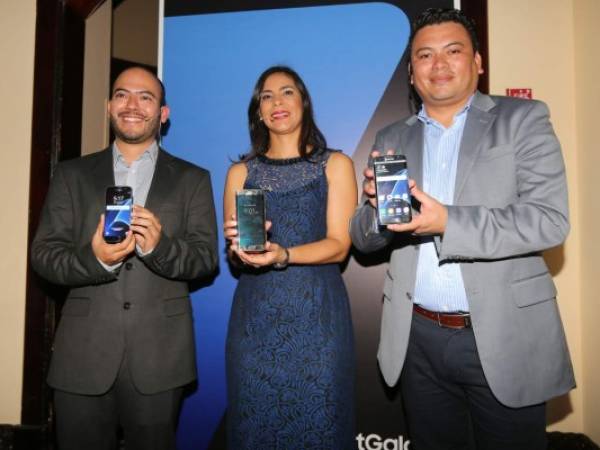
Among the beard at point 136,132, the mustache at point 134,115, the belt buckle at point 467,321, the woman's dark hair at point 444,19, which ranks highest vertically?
the woman's dark hair at point 444,19

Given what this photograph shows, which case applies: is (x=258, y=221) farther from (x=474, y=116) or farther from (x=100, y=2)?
(x=100, y=2)

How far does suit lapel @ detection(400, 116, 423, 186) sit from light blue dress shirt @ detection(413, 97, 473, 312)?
2 cm

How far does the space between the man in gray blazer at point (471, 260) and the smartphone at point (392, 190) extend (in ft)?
Result: 0.11

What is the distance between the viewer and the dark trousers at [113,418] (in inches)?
76.0

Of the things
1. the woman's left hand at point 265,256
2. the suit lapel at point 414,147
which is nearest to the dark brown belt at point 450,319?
the suit lapel at point 414,147

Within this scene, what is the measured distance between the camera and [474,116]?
1.79m

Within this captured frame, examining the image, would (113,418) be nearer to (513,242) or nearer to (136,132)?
(136,132)

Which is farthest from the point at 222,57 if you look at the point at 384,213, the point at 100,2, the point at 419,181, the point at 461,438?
the point at 461,438

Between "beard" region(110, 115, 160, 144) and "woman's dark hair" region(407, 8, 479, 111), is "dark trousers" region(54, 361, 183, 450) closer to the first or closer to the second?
"beard" region(110, 115, 160, 144)

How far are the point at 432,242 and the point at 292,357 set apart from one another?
2.62 ft

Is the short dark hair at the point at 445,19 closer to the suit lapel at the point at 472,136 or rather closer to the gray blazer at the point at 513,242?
the suit lapel at the point at 472,136

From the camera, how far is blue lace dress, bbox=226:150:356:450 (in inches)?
78.6

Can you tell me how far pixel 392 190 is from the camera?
5.10ft

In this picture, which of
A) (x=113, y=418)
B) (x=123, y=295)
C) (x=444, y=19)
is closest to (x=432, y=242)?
(x=444, y=19)
